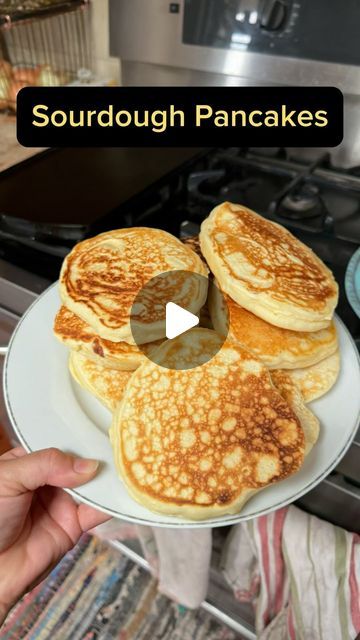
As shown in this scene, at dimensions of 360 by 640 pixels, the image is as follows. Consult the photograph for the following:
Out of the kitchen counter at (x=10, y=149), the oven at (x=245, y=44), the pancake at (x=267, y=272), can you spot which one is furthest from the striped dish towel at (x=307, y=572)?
the kitchen counter at (x=10, y=149)

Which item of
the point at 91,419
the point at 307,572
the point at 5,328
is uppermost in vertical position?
the point at 91,419

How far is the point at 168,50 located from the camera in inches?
59.2

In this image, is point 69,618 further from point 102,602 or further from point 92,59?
point 92,59

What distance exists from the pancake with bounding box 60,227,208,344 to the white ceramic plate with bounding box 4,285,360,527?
123mm

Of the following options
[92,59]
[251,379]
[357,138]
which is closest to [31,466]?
[251,379]

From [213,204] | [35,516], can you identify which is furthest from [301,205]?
[35,516]

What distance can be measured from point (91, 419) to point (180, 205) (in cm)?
76

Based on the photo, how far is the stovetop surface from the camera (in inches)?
42.9

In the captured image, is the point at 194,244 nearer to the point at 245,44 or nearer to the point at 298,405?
the point at 298,405

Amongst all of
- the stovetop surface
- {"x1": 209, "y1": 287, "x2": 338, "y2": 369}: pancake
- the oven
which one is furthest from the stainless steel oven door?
the oven

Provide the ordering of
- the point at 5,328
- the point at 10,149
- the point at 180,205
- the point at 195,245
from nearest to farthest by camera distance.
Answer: the point at 195,245, the point at 5,328, the point at 180,205, the point at 10,149

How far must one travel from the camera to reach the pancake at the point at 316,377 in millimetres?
788

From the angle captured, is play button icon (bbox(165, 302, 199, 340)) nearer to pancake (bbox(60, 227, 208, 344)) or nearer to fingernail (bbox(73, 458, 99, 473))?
pancake (bbox(60, 227, 208, 344))

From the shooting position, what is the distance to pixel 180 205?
1.34 m
